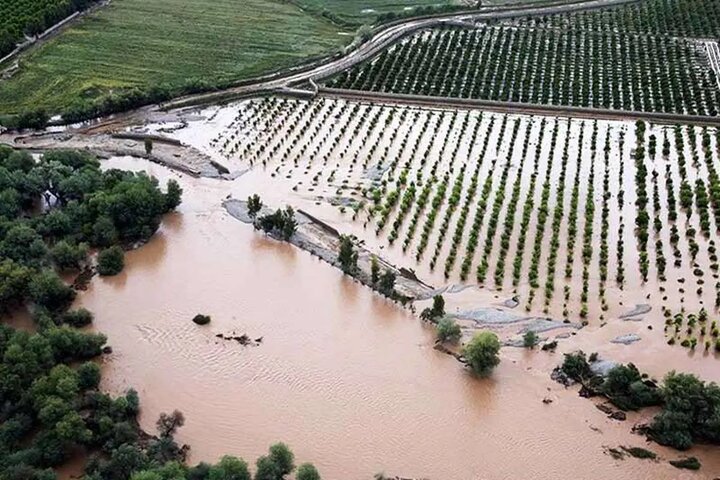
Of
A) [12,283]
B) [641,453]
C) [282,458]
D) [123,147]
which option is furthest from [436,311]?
[123,147]

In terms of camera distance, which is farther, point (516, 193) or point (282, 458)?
point (516, 193)

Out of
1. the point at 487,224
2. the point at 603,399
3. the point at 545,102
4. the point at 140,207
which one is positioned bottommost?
the point at 603,399

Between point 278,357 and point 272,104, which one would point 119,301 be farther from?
Result: point 272,104

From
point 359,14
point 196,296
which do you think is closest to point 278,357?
point 196,296

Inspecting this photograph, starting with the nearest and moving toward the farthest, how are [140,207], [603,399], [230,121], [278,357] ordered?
1. [603,399]
2. [278,357]
3. [140,207]
4. [230,121]

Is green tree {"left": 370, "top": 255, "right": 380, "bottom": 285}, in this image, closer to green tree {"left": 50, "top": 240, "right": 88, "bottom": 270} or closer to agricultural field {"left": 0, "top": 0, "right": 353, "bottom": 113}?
green tree {"left": 50, "top": 240, "right": 88, "bottom": 270}

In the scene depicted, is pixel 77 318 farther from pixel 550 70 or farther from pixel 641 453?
pixel 550 70
